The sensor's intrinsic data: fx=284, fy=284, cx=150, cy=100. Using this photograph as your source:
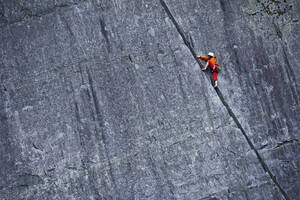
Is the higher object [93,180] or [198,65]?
[198,65]

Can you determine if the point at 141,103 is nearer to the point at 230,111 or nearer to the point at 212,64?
the point at 212,64

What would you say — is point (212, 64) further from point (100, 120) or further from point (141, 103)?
point (100, 120)

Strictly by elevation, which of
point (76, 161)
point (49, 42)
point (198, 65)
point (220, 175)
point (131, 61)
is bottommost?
point (220, 175)

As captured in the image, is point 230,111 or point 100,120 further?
point 230,111

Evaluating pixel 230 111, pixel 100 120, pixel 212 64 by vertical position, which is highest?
pixel 212 64

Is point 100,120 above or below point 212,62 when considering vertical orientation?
below

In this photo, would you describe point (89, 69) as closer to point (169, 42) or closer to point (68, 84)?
point (68, 84)

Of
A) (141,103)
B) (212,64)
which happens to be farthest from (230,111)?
(141,103)

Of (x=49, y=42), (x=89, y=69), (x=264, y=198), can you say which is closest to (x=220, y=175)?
(x=264, y=198)

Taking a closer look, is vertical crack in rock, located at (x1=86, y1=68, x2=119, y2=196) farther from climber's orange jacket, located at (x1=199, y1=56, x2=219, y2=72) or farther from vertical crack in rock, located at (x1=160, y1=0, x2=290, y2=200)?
climber's orange jacket, located at (x1=199, y1=56, x2=219, y2=72)
